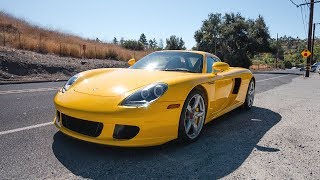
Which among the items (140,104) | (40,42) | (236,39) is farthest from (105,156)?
(236,39)

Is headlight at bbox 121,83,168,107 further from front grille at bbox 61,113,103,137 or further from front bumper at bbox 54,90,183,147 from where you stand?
front grille at bbox 61,113,103,137

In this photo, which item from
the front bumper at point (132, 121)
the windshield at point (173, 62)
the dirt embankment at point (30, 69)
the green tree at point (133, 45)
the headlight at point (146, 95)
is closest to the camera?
the front bumper at point (132, 121)

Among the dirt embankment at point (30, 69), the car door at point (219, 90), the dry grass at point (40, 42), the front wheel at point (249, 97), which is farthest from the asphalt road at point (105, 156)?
the dry grass at point (40, 42)

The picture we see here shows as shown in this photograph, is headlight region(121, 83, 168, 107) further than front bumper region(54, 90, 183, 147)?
Yes

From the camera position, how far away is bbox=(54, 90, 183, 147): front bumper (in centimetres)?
330

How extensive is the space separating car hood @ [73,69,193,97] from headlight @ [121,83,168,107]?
0.14 metres

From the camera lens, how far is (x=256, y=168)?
3301 mm

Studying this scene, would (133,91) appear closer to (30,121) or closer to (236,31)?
(30,121)

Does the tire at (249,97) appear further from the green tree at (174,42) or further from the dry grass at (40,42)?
the green tree at (174,42)

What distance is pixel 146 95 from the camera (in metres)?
3.54

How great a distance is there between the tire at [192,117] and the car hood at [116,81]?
0.35 meters

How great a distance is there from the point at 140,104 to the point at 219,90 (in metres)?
1.81

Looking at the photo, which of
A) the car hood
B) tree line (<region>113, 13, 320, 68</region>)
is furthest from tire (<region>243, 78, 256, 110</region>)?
tree line (<region>113, 13, 320, 68</region>)

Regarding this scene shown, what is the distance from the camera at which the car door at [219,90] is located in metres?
4.67
